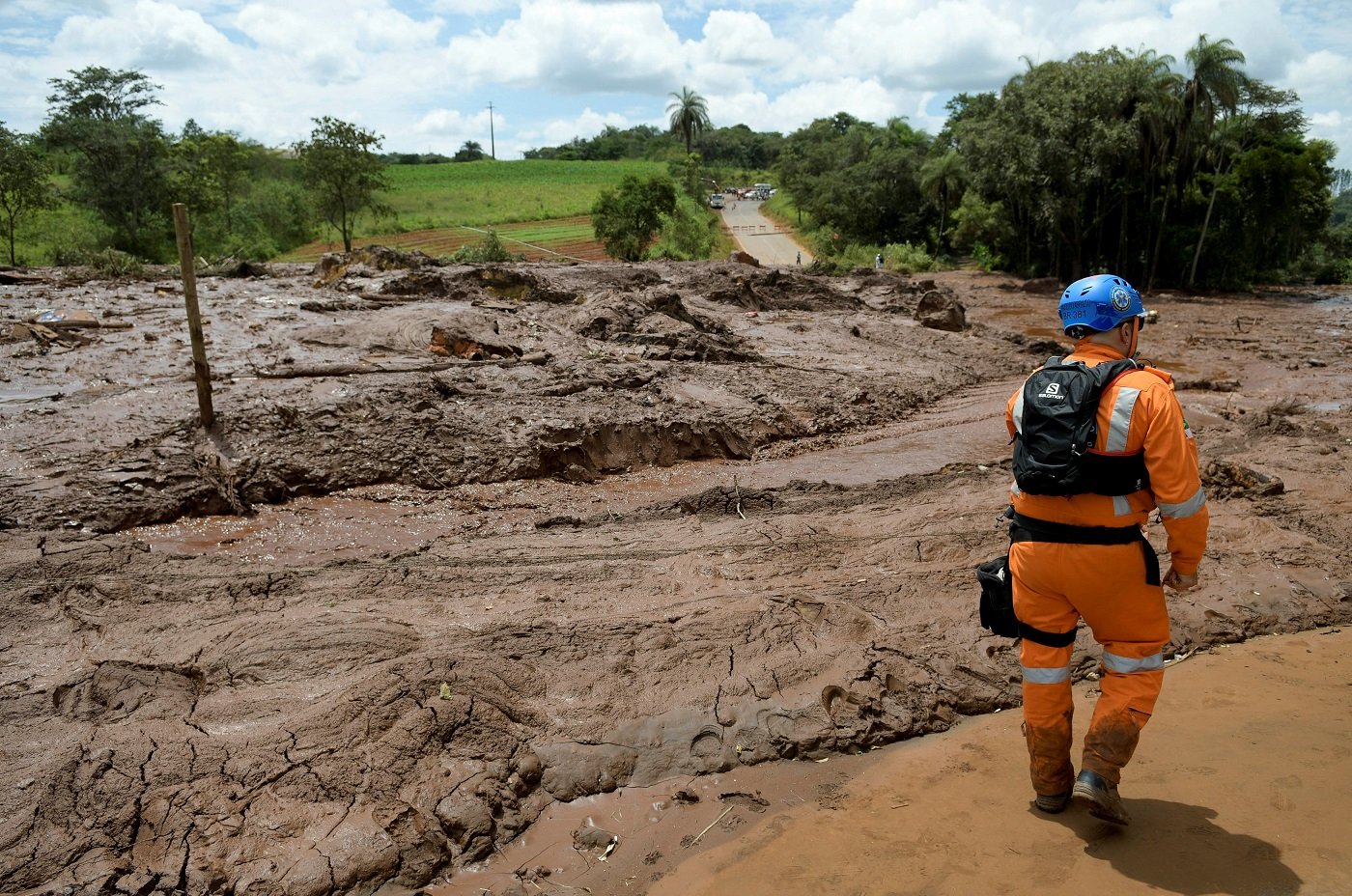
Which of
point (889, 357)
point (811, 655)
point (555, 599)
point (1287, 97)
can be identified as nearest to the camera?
point (811, 655)

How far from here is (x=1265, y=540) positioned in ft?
18.7

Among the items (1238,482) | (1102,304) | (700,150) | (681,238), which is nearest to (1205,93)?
(681,238)

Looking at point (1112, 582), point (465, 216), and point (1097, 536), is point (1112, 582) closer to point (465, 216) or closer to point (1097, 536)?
point (1097, 536)

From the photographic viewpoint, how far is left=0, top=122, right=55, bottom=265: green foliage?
25.0 meters

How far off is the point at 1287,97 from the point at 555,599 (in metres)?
31.5

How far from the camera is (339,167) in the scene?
26.3 metres

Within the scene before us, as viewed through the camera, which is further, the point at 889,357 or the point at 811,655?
the point at 889,357

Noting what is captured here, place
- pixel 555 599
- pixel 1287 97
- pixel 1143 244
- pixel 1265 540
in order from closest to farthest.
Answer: pixel 555 599 < pixel 1265 540 < pixel 1287 97 < pixel 1143 244

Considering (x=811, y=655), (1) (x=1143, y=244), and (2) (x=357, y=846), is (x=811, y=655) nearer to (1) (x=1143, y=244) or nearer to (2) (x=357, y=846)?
(2) (x=357, y=846)

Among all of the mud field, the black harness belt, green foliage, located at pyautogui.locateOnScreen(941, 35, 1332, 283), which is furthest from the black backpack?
green foliage, located at pyautogui.locateOnScreen(941, 35, 1332, 283)

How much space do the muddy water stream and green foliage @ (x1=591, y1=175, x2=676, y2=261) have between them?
868 inches

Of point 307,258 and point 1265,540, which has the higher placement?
point 307,258

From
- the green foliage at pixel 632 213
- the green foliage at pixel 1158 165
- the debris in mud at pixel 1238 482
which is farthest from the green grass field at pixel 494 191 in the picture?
the debris in mud at pixel 1238 482

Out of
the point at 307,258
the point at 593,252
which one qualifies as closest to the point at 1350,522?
the point at 593,252
